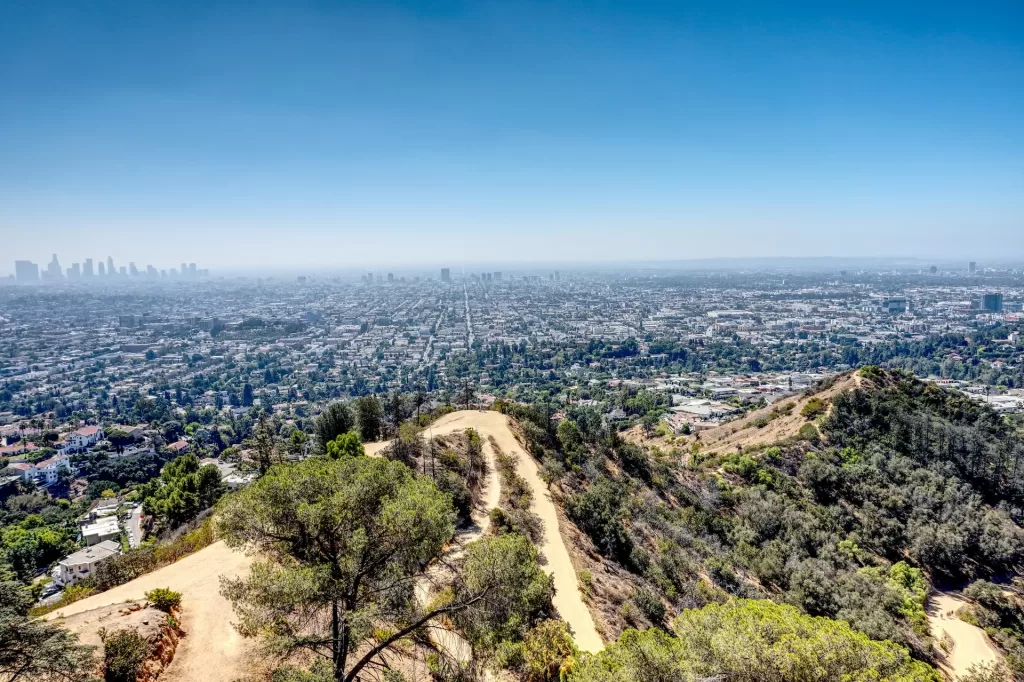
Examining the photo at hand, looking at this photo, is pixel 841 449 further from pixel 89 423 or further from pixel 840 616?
pixel 89 423

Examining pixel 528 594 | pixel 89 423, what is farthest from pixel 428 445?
pixel 89 423

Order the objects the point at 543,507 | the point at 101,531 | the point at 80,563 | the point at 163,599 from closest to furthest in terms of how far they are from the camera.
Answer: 1. the point at 163,599
2. the point at 543,507
3. the point at 80,563
4. the point at 101,531

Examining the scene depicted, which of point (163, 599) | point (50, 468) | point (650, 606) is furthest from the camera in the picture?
point (50, 468)

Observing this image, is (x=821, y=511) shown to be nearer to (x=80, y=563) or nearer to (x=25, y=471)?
(x=80, y=563)

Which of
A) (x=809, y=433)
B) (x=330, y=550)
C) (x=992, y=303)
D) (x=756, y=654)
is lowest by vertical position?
(x=809, y=433)

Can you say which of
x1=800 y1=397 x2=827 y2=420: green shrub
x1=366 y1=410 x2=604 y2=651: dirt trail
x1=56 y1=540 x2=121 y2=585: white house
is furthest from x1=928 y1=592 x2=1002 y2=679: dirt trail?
x1=56 y1=540 x2=121 y2=585: white house

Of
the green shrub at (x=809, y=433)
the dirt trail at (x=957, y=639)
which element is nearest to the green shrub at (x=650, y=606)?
the dirt trail at (x=957, y=639)

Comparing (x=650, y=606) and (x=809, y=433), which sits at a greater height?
(x=650, y=606)

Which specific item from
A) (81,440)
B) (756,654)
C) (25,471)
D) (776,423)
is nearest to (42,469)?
(25,471)
